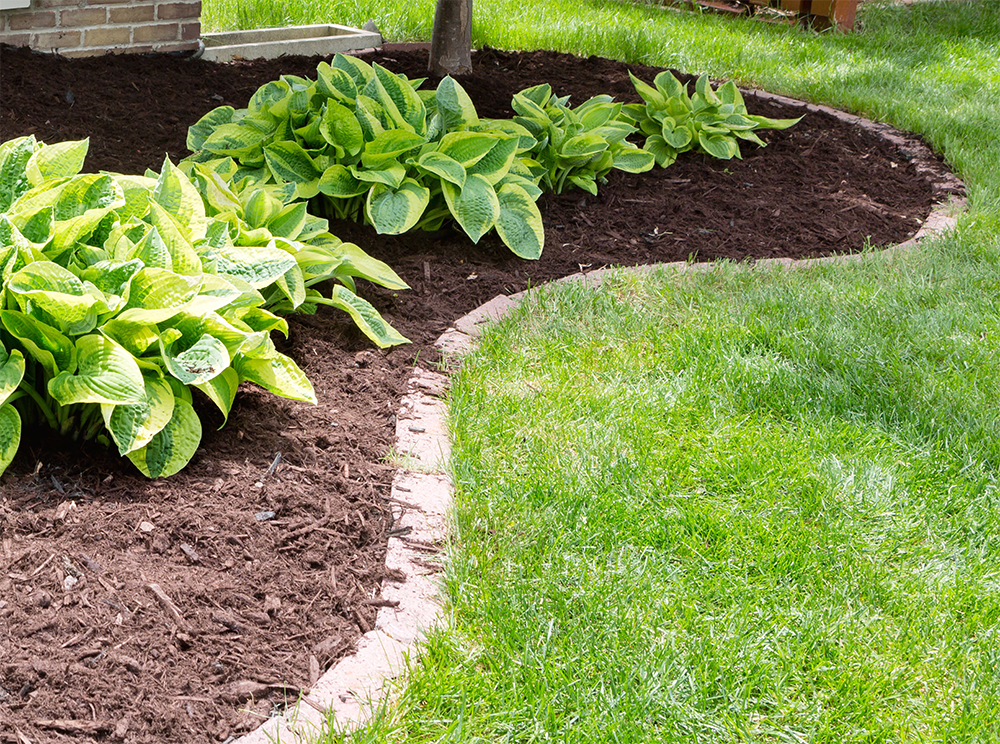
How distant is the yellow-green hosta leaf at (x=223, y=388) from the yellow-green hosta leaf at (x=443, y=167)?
134cm

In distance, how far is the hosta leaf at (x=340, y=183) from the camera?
11.6 feet

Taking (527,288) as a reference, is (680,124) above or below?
above

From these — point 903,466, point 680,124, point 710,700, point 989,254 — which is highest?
point 680,124

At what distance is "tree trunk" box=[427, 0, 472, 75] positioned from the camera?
5.35m

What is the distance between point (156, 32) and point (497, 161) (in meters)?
2.70

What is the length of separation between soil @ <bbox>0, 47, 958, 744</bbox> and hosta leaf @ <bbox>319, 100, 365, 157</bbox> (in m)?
0.33

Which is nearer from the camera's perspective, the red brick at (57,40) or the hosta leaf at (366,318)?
the hosta leaf at (366,318)

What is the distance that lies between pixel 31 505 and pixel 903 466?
84.7 inches

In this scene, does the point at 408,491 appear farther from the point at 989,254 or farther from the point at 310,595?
the point at 989,254

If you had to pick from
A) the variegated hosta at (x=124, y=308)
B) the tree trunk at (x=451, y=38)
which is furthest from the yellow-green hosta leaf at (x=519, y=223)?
the tree trunk at (x=451, y=38)

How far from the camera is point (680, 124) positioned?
4.77 m

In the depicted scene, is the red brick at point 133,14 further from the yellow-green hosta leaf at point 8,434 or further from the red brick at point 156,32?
the yellow-green hosta leaf at point 8,434

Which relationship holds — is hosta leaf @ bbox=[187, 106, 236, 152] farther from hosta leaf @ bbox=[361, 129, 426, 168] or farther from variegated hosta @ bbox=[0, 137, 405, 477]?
variegated hosta @ bbox=[0, 137, 405, 477]

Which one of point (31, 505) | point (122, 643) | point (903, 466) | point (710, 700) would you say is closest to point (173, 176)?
point (31, 505)
